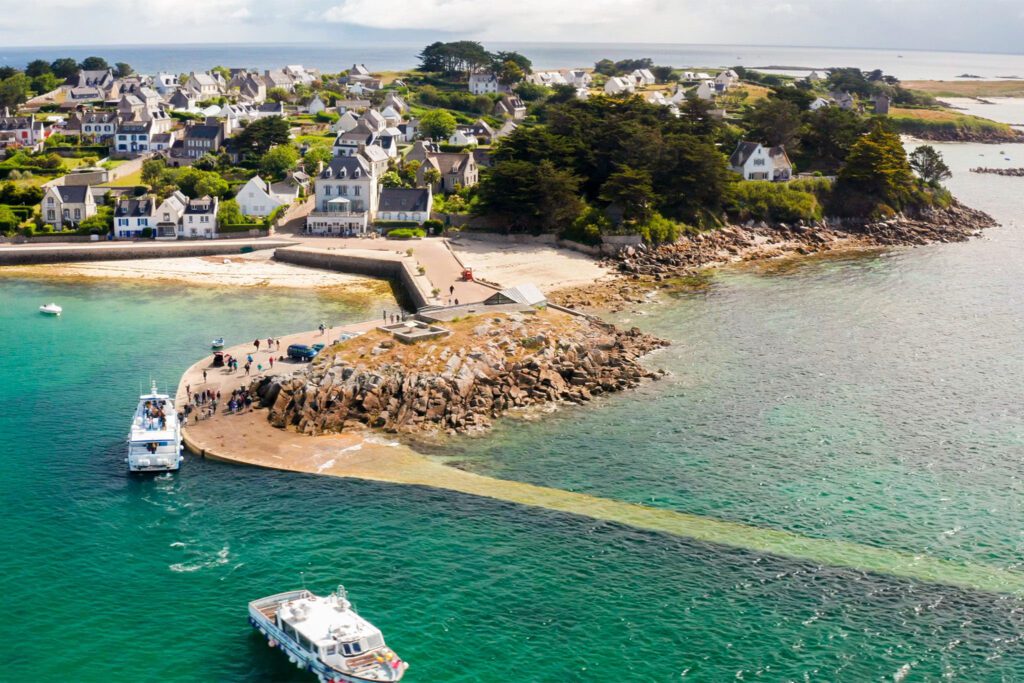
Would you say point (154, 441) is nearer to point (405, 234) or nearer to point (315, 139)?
point (405, 234)

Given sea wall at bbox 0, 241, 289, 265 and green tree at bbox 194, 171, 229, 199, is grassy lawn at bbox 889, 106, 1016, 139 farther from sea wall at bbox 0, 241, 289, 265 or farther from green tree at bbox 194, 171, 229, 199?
sea wall at bbox 0, 241, 289, 265

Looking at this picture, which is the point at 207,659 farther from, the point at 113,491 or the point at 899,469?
the point at 899,469

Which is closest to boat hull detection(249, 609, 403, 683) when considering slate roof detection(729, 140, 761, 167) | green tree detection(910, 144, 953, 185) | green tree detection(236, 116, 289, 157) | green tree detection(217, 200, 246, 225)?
green tree detection(217, 200, 246, 225)

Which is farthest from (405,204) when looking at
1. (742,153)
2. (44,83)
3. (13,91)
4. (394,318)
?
(44,83)

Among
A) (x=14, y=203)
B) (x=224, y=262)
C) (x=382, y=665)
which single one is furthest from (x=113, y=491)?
(x=14, y=203)

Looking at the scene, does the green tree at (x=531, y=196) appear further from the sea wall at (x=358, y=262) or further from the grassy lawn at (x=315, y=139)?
the grassy lawn at (x=315, y=139)

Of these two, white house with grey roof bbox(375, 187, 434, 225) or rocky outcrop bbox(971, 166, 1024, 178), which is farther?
rocky outcrop bbox(971, 166, 1024, 178)
